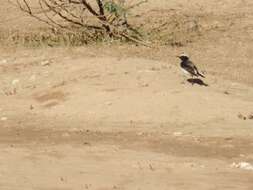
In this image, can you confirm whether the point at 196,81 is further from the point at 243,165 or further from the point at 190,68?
the point at 243,165

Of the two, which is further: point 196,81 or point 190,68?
point 196,81

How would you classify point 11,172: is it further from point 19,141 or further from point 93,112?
point 93,112

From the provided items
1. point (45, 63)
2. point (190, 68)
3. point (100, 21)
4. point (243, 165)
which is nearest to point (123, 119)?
point (190, 68)

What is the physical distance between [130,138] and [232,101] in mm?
1704

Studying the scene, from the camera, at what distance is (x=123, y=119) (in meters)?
10.5

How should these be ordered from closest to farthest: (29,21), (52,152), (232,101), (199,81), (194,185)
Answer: (194,185) → (52,152) → (232,101) → (199,81) → (29,21)

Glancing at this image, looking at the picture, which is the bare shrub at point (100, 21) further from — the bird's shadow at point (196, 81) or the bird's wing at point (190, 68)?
the bird's wing at point (190, 68)

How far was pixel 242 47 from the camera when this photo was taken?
15.2m

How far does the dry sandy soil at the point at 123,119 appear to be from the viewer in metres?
7.89

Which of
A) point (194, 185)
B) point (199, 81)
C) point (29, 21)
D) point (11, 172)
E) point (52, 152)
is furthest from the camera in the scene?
point (29, 21)

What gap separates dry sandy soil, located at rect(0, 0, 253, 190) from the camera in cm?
789

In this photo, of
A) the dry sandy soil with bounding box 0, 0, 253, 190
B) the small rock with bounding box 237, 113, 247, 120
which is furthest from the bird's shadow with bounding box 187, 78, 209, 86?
the small rock with bounding box 237, 113, 247, 120

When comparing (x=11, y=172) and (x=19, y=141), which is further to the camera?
(x=19, y=141)

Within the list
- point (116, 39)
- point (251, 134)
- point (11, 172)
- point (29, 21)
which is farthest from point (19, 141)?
point (29, 21)
